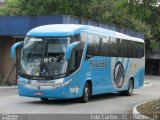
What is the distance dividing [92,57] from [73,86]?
7.49ft

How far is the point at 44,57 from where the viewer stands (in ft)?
61.8

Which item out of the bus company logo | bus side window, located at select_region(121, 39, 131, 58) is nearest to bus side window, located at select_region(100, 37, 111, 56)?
the bus company logo

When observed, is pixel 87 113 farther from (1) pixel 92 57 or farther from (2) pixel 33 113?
(1) pixel 92 57

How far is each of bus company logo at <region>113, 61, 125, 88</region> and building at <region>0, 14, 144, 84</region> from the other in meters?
5.91

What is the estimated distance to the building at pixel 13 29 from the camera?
29.8 meters

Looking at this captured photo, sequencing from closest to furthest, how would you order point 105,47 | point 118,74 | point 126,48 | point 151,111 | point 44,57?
point 151,111 → point 44,57 → point 105,47 → point 118,74 → point 126,48

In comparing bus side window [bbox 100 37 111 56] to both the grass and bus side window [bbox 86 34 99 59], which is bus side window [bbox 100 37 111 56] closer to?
bus side window [bbox 86 34 99 59]

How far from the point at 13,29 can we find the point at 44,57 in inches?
Result: 489

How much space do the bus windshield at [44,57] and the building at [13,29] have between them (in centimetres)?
946

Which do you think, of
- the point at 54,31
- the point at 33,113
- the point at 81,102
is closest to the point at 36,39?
the point at 54,31

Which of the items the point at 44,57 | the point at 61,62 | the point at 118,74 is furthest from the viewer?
the point at 118,74

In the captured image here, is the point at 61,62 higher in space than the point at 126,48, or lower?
lower

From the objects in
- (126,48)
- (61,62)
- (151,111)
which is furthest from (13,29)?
(151,111)

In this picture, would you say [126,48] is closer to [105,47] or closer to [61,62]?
[105,47]
